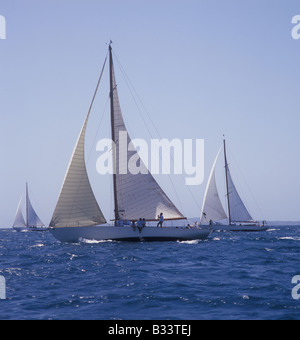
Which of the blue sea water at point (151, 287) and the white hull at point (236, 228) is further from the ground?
the blue sea water at point (151, 287)

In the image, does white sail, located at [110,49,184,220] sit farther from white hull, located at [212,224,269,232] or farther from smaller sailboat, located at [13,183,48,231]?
smaller sailboat, located at [13,183,48,231]

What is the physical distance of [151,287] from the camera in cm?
1481

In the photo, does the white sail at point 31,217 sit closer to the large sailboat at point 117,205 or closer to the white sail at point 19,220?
the white sail at point 19,220

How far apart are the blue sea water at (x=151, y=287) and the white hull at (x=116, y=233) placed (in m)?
6.76

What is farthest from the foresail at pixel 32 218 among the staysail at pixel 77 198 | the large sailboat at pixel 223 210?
the staysail at pixel 77 198

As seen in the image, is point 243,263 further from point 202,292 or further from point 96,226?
point 96,226

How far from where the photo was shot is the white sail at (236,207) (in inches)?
2672

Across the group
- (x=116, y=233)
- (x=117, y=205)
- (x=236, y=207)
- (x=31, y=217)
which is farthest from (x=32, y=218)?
(x=116, y=233)

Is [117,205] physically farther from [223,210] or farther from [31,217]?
[31,217]

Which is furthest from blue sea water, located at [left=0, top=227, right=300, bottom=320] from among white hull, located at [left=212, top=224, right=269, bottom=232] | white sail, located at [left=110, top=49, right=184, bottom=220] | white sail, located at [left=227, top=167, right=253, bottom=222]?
white hull, located at [left=212, top=224, right=269, bottom=232]

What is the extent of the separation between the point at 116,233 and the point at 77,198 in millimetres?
4227

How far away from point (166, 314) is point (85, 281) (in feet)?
19.6

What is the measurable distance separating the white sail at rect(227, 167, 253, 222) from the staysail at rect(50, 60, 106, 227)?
39424 mm
